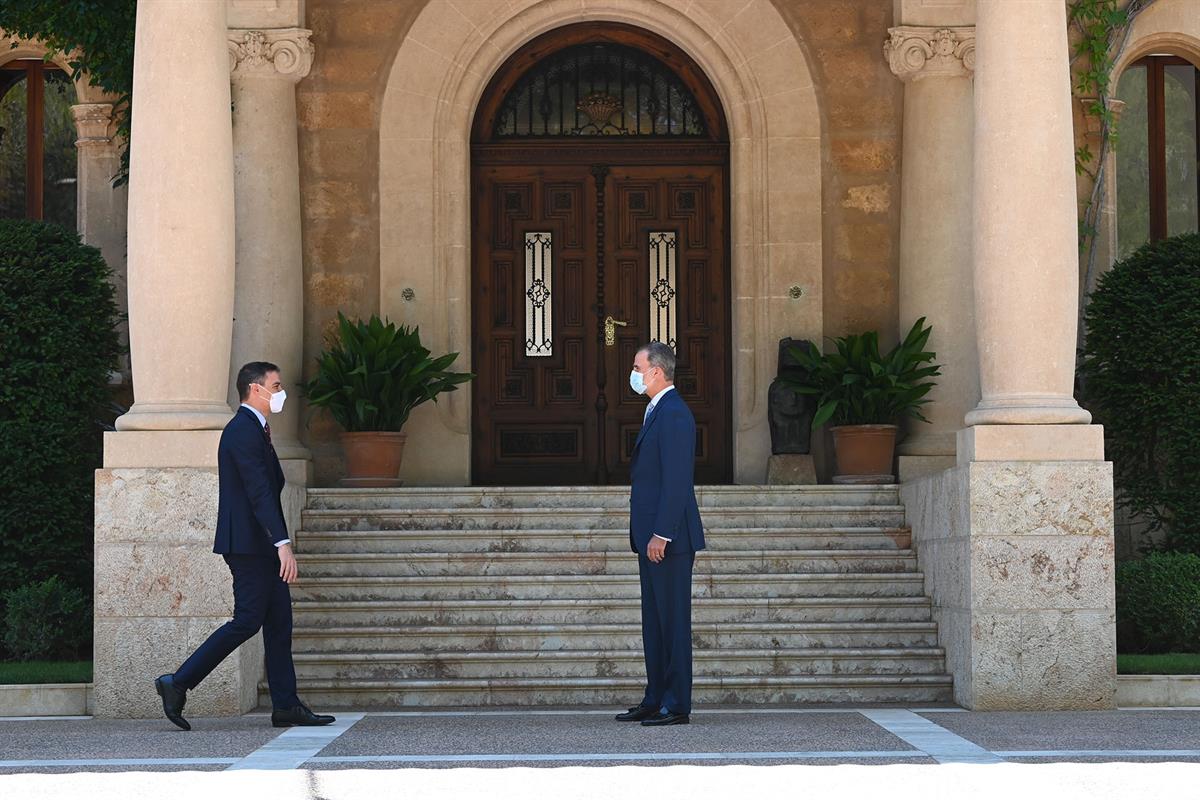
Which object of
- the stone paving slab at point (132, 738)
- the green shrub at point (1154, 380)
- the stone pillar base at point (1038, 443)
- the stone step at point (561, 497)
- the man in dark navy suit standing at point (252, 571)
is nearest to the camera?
the stone paving slab at point (132, 738)

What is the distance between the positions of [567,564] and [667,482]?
2.98 meters

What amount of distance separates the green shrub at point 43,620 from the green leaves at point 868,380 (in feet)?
18.0

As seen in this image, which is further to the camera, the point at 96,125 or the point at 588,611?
the point at 96,125

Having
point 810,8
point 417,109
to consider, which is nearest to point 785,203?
point 810,8

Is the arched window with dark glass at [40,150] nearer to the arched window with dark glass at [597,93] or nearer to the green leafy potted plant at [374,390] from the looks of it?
the green leafy potted plant at [374,390]

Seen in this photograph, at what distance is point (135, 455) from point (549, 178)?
17.5 ft

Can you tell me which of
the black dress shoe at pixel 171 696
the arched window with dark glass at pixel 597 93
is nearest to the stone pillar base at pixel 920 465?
the arched window with dark glass at pixel 597 93

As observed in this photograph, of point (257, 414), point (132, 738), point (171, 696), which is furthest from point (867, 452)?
point (132, 738)

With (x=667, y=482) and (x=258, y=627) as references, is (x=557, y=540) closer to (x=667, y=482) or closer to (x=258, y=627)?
(x=667, y=482)

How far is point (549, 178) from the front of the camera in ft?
51.2

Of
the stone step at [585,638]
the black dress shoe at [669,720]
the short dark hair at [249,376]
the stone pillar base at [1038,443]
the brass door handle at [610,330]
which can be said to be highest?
the brass door handle at [610,330]

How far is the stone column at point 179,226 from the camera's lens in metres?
11.5

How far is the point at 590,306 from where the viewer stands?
51.1 feet

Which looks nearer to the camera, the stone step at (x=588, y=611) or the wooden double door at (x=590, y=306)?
the stone step at (x=588, y=611)
